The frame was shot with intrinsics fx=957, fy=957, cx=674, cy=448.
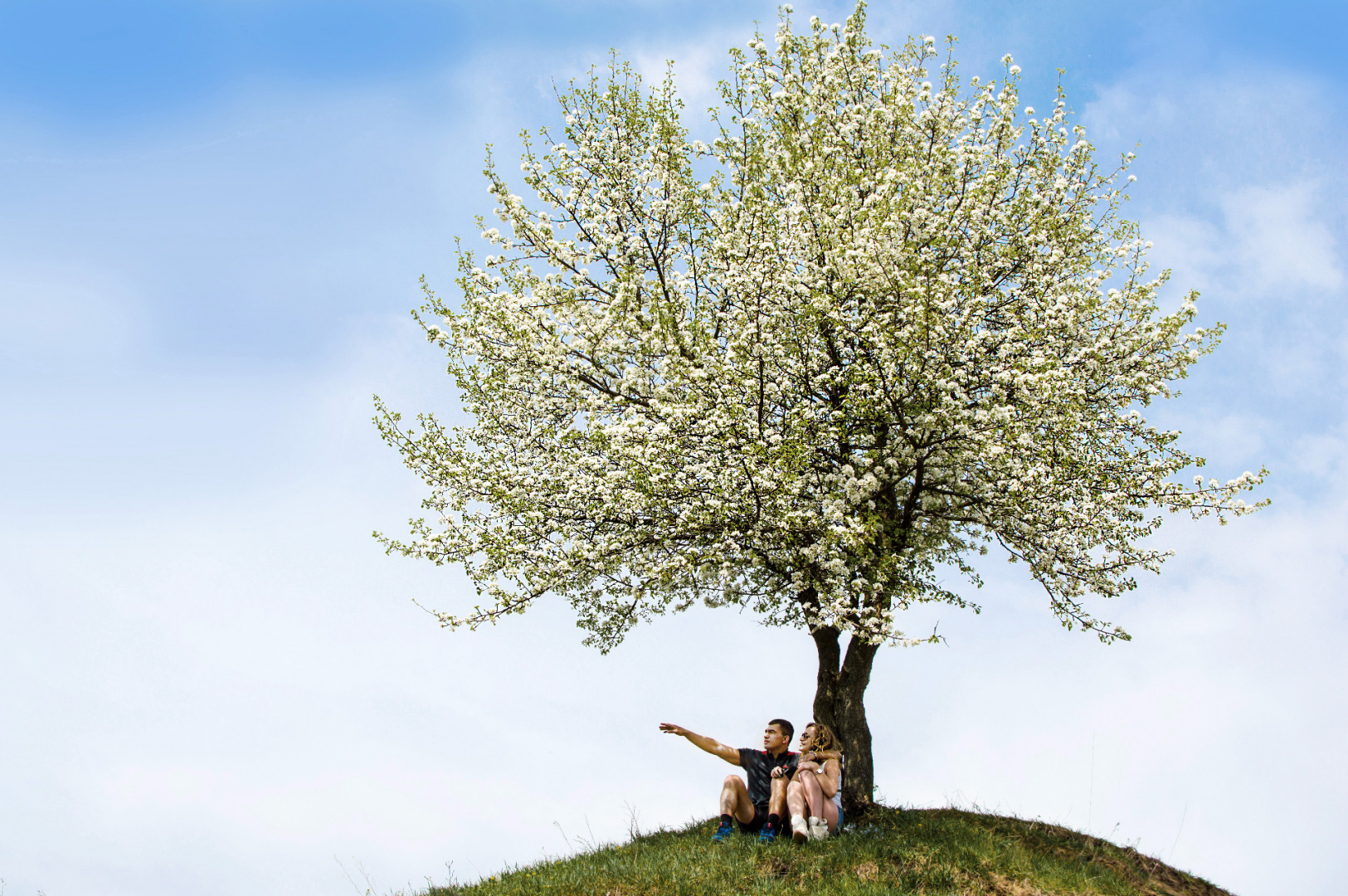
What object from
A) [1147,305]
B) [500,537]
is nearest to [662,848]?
[500,537]

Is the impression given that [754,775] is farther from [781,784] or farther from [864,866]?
[864,866]

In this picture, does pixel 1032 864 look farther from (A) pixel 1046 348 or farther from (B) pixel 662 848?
(A) pixel 1046 348

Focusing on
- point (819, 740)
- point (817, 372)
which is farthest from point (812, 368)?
point (819, 740)

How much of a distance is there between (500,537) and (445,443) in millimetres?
2834

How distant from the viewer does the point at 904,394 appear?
13.8 metres

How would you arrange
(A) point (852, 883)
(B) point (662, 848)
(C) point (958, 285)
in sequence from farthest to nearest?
(C) point (958, 285) → (B) point (662, 848) → (A) point (852, 883)

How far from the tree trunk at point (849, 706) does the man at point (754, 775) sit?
271cm

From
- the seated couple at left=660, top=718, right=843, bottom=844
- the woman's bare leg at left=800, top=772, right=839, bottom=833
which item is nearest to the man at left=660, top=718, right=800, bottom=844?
the seated couple at left=660, top=718, right=843, bottom=844

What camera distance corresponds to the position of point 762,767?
1323cm

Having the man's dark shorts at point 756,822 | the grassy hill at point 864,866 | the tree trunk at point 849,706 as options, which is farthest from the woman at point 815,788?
the tree trunk at point 849,706

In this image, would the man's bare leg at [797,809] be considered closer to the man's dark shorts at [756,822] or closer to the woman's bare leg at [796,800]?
the woman's bare leg at [796,800]

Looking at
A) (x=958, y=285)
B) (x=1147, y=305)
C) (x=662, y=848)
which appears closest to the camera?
(x=662, y=848)

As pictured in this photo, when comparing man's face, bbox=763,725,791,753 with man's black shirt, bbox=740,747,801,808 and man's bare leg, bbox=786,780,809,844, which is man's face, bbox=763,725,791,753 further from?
man's bare leg, bbox=786,780,809,844

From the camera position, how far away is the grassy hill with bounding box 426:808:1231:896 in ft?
37.2
